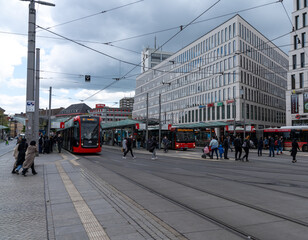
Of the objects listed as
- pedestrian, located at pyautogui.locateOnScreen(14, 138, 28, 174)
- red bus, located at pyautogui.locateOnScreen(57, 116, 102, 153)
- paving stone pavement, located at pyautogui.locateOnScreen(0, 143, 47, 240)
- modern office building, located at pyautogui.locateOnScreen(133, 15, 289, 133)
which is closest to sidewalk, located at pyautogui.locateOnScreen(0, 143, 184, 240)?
paving stone pavement, located at pyautogui.locateOnScreen(0, 143, 47, 240)

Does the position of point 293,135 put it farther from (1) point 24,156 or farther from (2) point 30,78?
(1) point 24,156

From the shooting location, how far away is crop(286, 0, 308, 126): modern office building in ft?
157

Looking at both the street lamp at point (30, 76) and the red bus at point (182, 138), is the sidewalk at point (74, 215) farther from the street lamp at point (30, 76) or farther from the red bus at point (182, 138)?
the red bus at point (182, 138)

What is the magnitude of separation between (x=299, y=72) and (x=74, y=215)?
168ft

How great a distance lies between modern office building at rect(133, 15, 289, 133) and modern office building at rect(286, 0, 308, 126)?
6.70 metres

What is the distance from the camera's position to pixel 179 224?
5156 millimetres

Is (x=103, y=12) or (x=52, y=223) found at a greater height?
(x=103, y=12)

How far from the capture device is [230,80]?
57.2m

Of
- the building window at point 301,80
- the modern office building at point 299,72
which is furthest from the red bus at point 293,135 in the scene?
the building window at point 301,80

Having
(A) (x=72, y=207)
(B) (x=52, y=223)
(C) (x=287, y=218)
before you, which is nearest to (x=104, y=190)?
(A) (x=72, y=207)

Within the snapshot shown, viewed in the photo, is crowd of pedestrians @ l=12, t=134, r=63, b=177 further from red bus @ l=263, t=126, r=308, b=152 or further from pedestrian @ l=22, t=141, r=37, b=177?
red bus @ l=263, t=126, r=308, b=152

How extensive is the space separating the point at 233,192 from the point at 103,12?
1260 cm

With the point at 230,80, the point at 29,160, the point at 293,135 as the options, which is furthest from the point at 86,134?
the point at 230,80

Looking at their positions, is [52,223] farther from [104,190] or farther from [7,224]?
[104,190]
